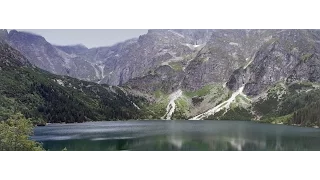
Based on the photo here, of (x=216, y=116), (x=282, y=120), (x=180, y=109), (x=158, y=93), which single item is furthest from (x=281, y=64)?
(x=282, y=120)

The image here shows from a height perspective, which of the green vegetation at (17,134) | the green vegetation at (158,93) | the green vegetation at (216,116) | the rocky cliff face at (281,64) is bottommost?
the green vegetation at (216,116)

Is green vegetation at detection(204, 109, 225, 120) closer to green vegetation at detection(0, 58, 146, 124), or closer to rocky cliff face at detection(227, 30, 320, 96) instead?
rocky cliff face at detection(227, 30, 320, 96)

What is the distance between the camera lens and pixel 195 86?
513 feet

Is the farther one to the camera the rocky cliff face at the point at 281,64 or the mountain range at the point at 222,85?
the rocky cliff face at the point at 281,64

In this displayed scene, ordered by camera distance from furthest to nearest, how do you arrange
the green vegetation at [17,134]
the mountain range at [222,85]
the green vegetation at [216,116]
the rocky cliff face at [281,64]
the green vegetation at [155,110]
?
the rocky cliff face at [281,64] < the green vegetation at [155,110] < the green vegetation at [216,116] < the mountain range at [222,85] < the green vegetation at [17,134]

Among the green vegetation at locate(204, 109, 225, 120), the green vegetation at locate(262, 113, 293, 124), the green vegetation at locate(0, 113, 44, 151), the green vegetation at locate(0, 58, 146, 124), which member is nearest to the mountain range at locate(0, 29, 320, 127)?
the green vegetation at locate(204, 109, 225, 120)

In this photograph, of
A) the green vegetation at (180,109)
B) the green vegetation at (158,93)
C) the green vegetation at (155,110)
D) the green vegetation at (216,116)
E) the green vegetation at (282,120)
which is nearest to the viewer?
the green vegetation at (282,120)

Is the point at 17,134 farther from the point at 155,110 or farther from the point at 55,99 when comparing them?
the point at 155,110

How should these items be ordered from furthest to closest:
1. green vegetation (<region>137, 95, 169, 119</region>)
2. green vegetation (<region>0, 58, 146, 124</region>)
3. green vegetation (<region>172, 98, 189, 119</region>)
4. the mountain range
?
green vegetation (<region>172, 98, 189, 119</region>) → green vegetation (<region>137, 95, 169, 119</region>) → the mountain range → green vegetation (<region>0, 58, 146, 124</region>)

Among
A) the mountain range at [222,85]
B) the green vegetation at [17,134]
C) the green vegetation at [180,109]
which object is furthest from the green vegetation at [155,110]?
the green vegetation at [17,134]

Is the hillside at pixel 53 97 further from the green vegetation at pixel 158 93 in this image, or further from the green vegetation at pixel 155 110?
the green vegetation at pixel 158 93

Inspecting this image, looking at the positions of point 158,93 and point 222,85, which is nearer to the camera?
point 222,85
